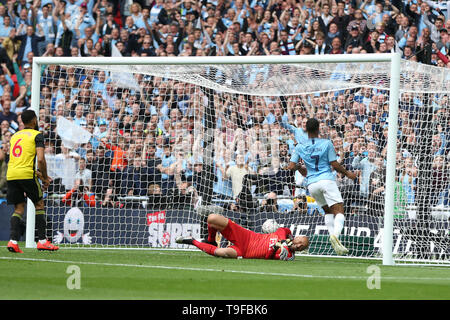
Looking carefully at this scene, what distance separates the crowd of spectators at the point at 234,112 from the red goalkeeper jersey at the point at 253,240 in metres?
2.42

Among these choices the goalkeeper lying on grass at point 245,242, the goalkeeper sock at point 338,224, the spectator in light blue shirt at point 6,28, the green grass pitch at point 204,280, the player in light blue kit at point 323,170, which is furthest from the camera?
the spectator in light blue shirt at point 6,28

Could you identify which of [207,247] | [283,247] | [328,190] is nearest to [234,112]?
[328,190]

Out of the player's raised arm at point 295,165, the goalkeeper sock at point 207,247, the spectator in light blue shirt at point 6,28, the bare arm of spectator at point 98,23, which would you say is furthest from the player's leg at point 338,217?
the spectator in light blue shirt at point 6,28

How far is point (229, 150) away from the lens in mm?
15930

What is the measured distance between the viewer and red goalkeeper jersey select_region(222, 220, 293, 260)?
11922 mm

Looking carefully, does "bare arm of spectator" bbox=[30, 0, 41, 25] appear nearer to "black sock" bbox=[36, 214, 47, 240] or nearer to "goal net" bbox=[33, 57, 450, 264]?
"goal net" bbox=[33, 57, 450, 264]

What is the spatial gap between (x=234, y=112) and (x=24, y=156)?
4.69m

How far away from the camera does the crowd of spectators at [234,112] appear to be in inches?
571

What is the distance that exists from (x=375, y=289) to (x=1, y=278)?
141 inches

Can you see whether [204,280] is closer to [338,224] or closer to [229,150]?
[338,224]

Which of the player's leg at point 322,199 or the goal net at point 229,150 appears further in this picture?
the goal net at point 229,150

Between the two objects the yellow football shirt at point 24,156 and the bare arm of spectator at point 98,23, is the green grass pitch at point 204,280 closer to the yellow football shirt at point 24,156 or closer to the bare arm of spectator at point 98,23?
the yellow football shirt at point 24,156

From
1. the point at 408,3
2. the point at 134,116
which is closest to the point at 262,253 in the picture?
the point at 134,116

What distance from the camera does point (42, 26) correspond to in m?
22.6
